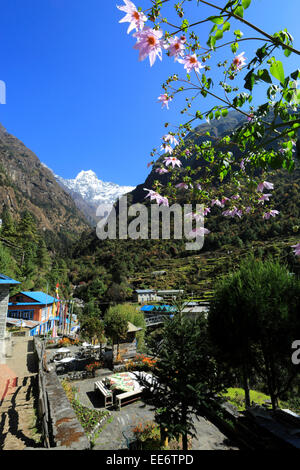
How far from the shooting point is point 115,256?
324ft

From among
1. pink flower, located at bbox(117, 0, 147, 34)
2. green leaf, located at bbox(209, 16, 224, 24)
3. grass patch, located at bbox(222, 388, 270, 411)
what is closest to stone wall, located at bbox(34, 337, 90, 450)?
pink flower, located at bbox(117, 0, 147, 34)

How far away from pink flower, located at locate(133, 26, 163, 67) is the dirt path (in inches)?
278

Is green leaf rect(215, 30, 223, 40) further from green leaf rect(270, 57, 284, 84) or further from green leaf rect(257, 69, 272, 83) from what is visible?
green leaf rect(270, 57, 284, 84)

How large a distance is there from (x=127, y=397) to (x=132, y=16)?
13267 mm

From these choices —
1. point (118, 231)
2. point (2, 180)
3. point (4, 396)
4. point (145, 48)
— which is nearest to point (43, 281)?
point (4, 396)

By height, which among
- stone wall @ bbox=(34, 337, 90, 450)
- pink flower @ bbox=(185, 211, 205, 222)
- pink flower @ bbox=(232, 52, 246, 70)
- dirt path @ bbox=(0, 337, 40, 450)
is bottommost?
dirt path @ bbox=(0, 337, 40, 450)

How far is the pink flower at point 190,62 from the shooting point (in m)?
2.50

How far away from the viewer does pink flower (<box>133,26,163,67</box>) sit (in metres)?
1.80

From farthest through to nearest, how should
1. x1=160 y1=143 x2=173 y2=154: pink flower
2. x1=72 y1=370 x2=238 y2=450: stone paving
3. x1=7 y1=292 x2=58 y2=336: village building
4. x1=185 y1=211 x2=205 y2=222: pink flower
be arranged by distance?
x1=7 y1=292 x2=58 y2=336: village building → x1=72 y1=370 x2=238 y2=450: stone paving → x1=160 y1=143 x2=173 y2=154: pink flower → x1=185 y1=211 x2=205 y2=222: pink flower

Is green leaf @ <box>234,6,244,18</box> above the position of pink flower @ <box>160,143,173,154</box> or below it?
above
